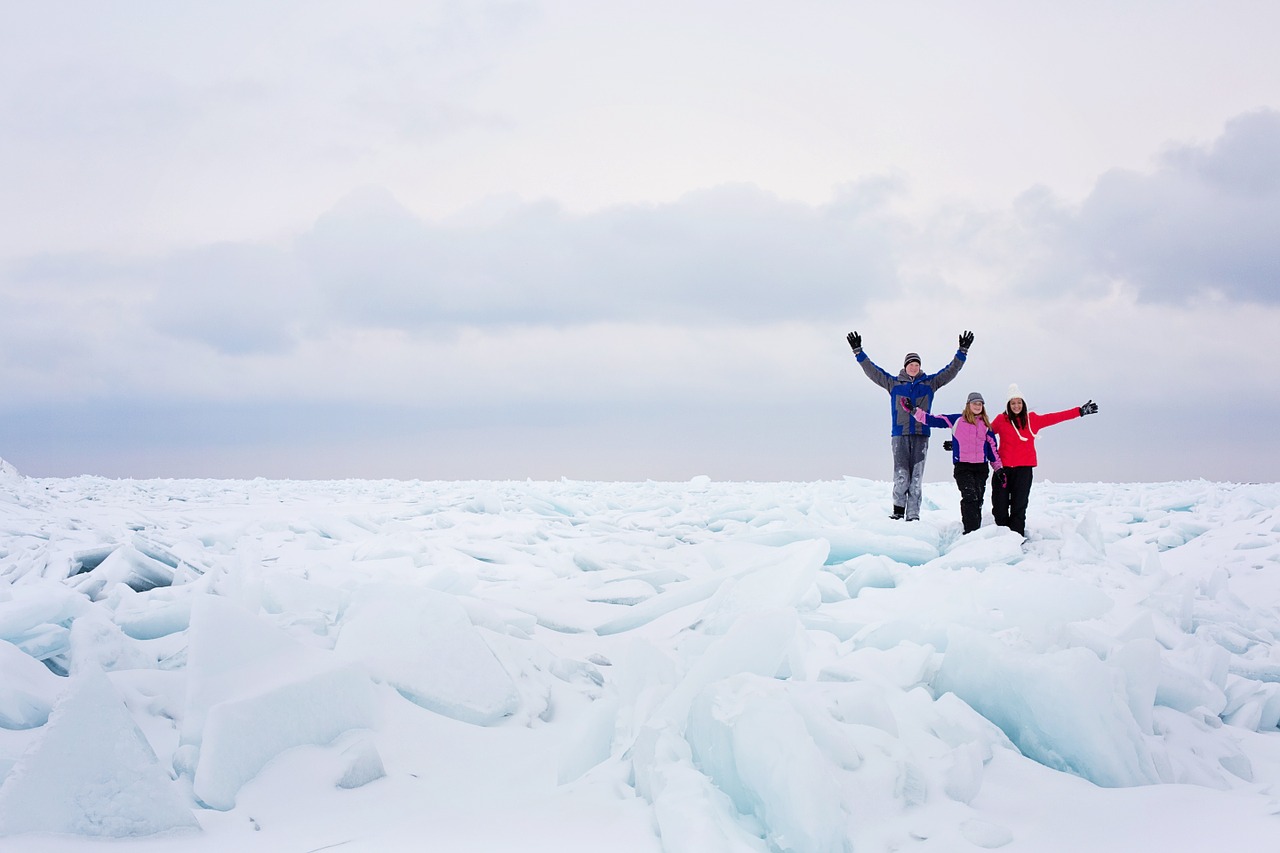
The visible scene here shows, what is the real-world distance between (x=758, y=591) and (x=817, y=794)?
1.67m

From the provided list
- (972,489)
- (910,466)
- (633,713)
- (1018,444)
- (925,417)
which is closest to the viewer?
(633,713)

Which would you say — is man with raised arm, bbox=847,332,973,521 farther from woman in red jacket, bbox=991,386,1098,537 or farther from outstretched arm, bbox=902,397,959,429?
woman in red jacket, bbox=991,386,1098,537

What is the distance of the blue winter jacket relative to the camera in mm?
6398

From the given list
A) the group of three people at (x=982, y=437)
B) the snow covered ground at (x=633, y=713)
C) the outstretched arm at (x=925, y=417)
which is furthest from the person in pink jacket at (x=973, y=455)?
the snow covered ground at (x=633, y=713)

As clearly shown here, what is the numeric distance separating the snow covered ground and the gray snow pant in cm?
204

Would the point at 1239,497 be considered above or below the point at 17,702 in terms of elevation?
above

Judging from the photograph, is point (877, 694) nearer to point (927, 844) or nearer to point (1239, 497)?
point (927, 844)

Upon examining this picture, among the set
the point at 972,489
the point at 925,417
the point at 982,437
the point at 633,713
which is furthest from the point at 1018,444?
the point at 633,713

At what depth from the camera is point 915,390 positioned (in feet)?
21.2

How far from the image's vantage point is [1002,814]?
6.88ft

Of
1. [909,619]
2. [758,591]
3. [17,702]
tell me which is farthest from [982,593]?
[17,702]

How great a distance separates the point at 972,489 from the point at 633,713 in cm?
438

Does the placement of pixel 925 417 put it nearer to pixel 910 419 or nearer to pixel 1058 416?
pixel 910 419

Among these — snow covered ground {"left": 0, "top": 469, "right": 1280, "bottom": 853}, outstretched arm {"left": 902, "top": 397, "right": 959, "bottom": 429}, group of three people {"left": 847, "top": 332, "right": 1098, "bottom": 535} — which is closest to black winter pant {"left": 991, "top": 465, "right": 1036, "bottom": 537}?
group of three people {"left": 847, "top": 332, "right": 1098, "bottom": 535}
